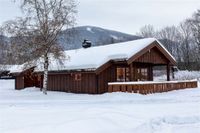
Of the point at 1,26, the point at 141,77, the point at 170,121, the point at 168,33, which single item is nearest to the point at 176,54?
the point at 168,33

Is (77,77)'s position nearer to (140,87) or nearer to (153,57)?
(140,87)

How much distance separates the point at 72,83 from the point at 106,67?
4.76 meters

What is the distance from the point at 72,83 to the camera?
30.8 meters

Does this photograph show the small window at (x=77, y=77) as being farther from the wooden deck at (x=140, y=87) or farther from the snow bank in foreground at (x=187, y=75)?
the snow bank in foreground at (x=187, y=75)

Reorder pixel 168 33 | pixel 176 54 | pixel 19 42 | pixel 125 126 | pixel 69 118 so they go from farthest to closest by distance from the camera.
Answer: pixel 168 33 → pixel 176 54 → pixel 19 42 → pixel 69 118 → pixel 125 126

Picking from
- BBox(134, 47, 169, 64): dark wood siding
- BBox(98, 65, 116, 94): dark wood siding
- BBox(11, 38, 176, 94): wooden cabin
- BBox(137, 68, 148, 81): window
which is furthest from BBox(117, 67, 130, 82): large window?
BBox(137, 68, 148, 81): window

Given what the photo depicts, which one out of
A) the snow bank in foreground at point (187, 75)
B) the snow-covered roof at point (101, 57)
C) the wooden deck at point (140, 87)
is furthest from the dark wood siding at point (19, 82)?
the snow bank in foreground at point (187, 75)

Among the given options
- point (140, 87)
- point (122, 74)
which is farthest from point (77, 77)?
point (140, 87)

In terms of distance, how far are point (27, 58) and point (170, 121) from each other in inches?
685

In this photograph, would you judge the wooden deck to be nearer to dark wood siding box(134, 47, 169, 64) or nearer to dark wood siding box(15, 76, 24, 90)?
dark wood siding box(134, 47, 169, 64)

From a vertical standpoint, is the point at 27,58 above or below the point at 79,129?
above

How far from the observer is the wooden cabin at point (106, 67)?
2727 cm

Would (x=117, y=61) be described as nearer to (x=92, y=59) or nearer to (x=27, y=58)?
(x=92, y=59)

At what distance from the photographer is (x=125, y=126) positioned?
393 inches
